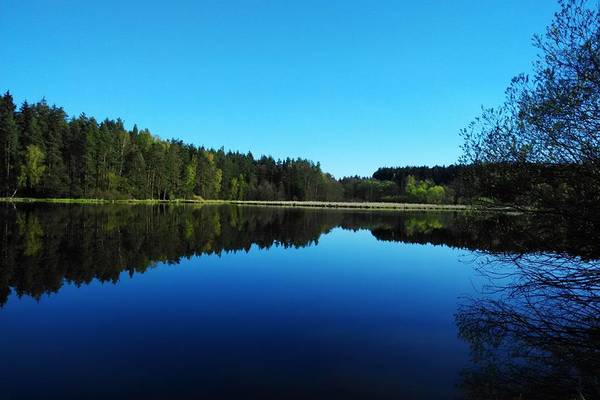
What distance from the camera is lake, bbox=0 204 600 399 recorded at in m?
8.44

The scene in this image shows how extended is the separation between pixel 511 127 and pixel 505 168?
1.20m

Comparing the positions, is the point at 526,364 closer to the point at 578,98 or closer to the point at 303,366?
the point at 303,366

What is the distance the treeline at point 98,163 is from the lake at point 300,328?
65.3m

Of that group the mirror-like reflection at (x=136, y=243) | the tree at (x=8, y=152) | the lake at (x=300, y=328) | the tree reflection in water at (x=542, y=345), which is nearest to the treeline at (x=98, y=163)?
the tree at (x=8, y=152)

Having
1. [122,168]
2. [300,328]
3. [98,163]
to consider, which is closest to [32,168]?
[98,163]

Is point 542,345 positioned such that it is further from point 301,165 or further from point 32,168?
point 301,165

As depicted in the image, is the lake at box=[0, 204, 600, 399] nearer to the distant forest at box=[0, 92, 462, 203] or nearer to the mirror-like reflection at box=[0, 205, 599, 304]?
the mirror-like reflection at box=[0, 205, 599, 304]

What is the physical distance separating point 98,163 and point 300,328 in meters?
85.0

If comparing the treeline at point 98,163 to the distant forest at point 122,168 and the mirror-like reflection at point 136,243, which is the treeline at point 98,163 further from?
the mirror-like reflection at point 136,243

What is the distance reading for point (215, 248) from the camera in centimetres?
2845

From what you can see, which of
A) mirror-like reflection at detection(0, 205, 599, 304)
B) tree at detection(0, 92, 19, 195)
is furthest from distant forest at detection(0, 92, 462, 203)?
mirror-like reflection at detection(0, 205, 599, 304)

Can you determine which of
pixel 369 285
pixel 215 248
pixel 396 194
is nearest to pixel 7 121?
pixel 215 248

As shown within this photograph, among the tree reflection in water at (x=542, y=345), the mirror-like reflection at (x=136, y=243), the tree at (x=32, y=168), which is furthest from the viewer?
the tree at (x=32, y=168)

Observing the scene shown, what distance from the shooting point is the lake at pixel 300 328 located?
27.7 ft
